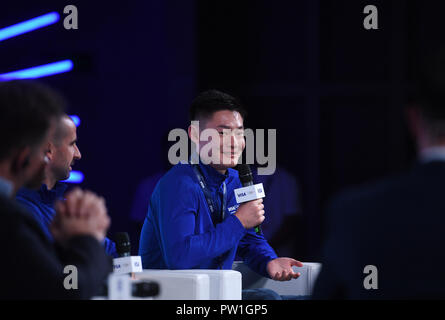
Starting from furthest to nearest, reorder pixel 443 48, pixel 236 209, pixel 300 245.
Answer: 1. pixel 300 245
2. pixel 236 209
3. pixel 443 48

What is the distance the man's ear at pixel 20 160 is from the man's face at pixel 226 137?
1357mm

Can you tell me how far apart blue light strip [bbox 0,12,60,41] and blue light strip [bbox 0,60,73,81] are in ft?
1.08

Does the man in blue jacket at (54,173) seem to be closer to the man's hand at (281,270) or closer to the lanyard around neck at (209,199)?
the lanyard around neck at (209,199)

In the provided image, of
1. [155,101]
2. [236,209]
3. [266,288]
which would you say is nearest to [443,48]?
[236,209]

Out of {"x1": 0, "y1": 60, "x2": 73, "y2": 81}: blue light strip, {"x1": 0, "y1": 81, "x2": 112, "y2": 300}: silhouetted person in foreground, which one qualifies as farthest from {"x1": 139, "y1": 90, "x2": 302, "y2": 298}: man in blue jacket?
{"x1": 0, "y1": 60, "x2": 73, "y2": 81}: blue light strip

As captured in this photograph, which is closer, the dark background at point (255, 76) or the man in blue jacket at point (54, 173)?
the man in blue jacket at point (54, 173)

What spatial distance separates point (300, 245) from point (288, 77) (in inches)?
54.9

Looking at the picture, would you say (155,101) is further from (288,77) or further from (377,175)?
(377,175)

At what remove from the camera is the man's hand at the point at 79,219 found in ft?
5.39

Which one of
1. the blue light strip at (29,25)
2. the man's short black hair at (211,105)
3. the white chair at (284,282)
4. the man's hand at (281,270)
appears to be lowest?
the white chair at (284,282)

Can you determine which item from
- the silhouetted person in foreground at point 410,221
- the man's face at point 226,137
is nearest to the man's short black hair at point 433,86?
the silhouetted person in foreground at point 410,221

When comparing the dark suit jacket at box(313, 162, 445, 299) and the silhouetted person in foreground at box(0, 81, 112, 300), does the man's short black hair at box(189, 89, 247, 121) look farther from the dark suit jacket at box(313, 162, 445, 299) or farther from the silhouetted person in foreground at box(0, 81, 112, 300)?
the dark suit jacket at box(313, 162, 445, 299)

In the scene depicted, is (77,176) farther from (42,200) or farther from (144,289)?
(144,289)

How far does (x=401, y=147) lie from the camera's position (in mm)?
5098
